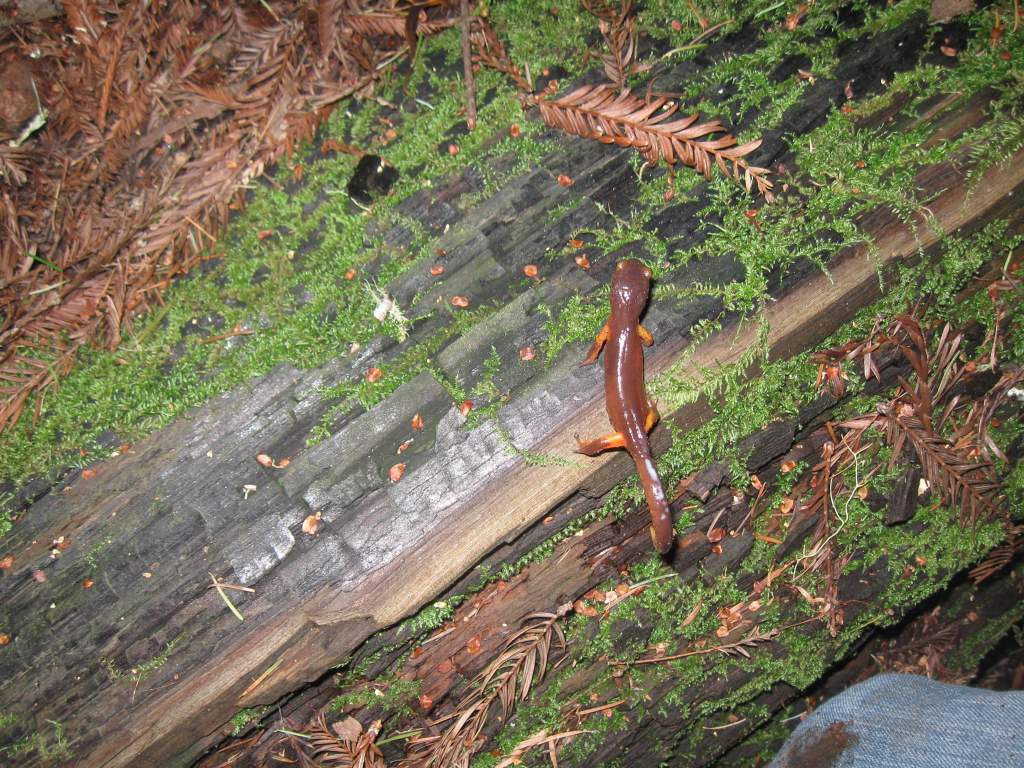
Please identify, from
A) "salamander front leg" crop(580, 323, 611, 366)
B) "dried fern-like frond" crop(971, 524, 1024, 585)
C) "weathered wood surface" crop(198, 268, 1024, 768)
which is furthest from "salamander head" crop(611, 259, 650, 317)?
"dried fern-like frond" crop(971, 524, 1024, 585)

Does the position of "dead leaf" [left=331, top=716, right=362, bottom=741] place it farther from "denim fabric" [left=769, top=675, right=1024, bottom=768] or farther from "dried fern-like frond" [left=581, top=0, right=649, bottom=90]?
"dried fern-like frond" [left=581, top=0, right=649, bottom=90]

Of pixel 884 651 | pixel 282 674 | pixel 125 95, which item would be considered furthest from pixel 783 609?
pixel 125 95

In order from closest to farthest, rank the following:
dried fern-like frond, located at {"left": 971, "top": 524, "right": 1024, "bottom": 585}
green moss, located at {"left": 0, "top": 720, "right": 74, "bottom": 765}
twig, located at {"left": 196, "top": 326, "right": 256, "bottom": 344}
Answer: green moss, located at {"left": 0, "top": 720, "right": 74, "bottom": 765}
twig, located at {"left": 196, "top": 326, "right": 256, "bottom": 344}
dried fern-like frond, located at {"left": 971, "top": 524, "right": 1024, "bottom": 585}

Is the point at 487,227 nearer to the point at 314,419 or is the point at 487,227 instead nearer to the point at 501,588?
the point at 314,419

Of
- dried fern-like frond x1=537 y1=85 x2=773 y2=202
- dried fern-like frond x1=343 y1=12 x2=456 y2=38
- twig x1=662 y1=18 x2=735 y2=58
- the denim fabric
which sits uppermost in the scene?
dried fern-like frond x1=343 y1=12 x2=456 y2=38

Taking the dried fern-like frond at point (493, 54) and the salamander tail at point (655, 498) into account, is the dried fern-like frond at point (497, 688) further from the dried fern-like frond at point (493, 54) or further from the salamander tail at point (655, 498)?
the dried fern-like frond at point (493, 54)

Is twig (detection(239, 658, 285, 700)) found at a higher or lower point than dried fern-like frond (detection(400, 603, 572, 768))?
higher

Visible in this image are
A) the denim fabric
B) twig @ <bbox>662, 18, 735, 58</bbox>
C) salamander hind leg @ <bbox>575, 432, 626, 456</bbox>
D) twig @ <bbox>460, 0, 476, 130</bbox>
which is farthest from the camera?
twig @ <bbox>460, 0, 476, 130</bbox>

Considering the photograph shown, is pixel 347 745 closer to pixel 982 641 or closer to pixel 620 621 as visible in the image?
pixel 620 621
